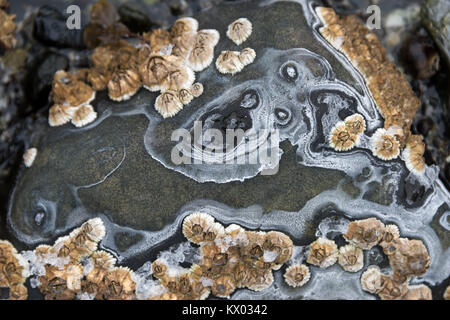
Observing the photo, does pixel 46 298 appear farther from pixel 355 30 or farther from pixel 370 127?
pixel 355 30

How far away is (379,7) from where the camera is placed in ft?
→ 16.4

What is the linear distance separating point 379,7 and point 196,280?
12.1 feet

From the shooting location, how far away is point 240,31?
173 inches

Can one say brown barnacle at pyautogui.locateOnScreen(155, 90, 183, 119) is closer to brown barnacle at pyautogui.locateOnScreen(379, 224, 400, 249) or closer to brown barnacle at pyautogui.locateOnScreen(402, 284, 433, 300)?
brown barnacle at pyautogui.locateOnScreen(379, 224, 400, 249)

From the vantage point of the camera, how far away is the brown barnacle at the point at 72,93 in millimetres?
4543

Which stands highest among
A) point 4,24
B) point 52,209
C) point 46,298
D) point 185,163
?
point 4,24

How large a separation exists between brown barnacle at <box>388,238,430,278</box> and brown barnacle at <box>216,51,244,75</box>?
2305mm

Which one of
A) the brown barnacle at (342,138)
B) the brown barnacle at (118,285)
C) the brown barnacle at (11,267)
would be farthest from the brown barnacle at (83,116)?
the brown barnacle at (342,138)

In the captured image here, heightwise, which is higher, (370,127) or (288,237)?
(370,127)

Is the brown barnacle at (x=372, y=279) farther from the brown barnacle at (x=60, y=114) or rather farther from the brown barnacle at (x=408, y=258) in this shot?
the brown barnacle at (x=60, y=114)

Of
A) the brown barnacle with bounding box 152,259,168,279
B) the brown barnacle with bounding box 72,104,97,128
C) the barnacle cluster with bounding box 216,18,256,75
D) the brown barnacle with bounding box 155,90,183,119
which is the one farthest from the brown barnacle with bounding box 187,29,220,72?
the brown barnacle with bounding box 152,259,168,279

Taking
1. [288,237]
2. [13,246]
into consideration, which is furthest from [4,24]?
[288,237]

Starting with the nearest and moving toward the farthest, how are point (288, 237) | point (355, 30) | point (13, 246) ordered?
point (288, 237) < point (13, 246) < point (355, 30)

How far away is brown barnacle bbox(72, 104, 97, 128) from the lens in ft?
14.7
